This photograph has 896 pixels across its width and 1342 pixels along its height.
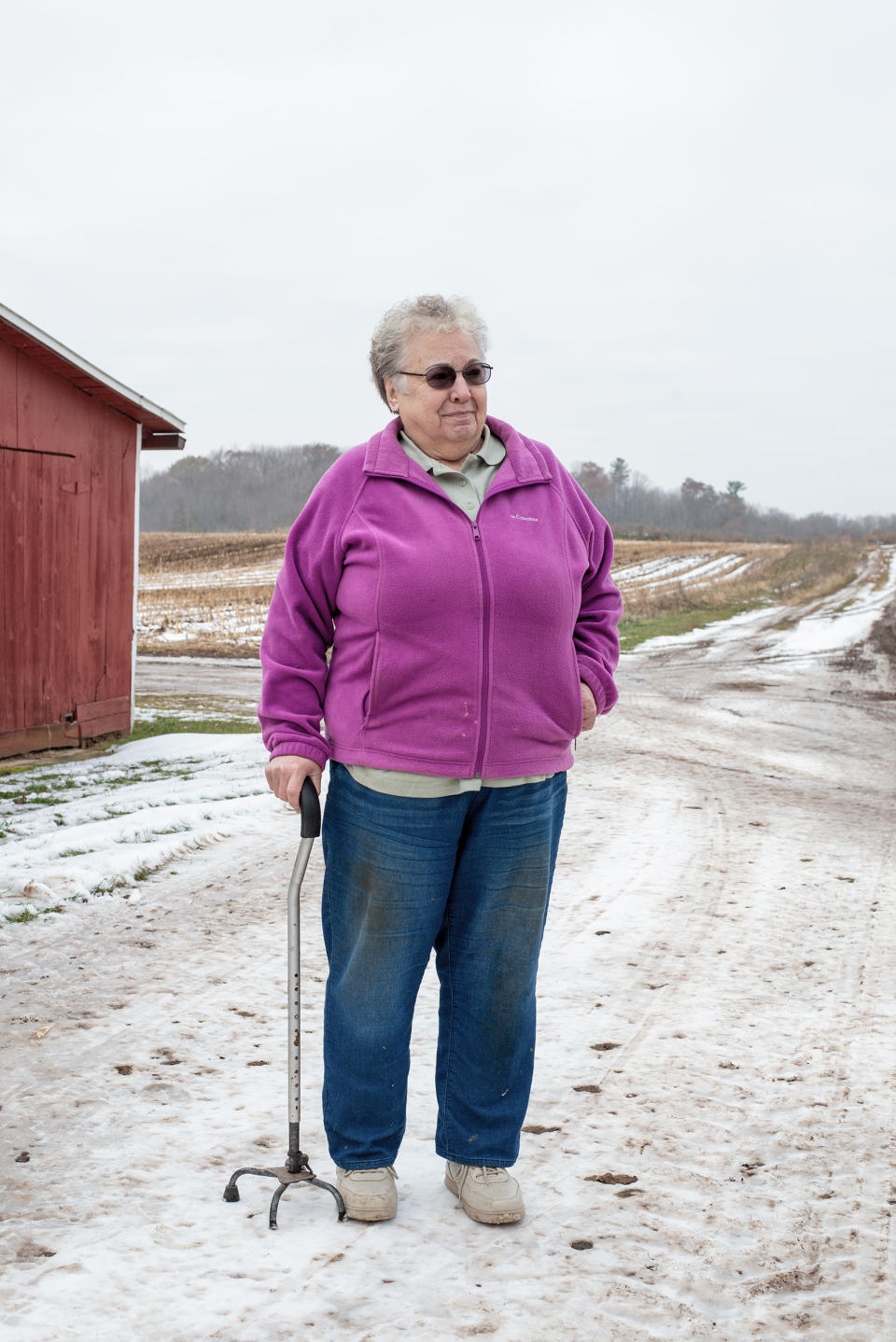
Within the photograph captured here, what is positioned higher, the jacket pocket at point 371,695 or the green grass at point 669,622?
the jacket pocket at point 371,695

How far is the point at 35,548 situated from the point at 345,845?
7.79 metres

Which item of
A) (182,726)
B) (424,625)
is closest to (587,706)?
(424,625)

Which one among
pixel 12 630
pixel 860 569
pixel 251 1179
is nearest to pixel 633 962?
pixel 251 1179

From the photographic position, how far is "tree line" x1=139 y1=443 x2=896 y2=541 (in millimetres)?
97750

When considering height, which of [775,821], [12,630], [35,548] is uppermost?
[35,548]

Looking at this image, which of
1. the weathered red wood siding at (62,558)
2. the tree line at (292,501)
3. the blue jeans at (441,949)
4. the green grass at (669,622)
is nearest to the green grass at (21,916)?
the blue jeans at (441,949)

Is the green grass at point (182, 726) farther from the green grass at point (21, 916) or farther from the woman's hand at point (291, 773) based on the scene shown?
the woman's hand at point (291, 773)

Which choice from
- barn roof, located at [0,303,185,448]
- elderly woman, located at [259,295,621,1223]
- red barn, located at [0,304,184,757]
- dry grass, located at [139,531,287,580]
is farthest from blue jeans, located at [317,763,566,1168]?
dry grass, located at [139,531,287,580]

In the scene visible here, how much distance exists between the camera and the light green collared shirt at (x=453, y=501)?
2.48 m

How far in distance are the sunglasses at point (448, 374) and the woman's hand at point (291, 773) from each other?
2.82ft

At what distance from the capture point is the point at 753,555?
45938 mm

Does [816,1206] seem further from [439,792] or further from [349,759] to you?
[349,759]

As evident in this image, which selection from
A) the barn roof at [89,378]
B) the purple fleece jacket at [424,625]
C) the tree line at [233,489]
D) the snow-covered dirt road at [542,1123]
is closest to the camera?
the snow-covered dirt road at [542,1123]

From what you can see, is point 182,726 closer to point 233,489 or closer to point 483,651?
point 483,651
